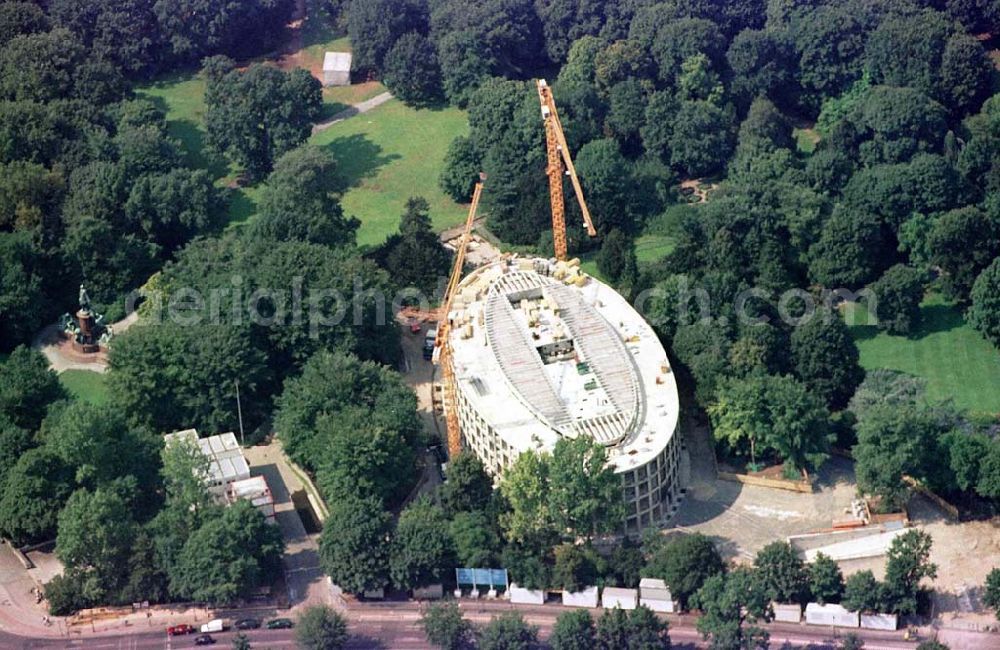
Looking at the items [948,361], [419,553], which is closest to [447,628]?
[419,553]

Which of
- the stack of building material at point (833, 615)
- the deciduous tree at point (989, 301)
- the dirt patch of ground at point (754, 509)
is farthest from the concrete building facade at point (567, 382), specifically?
the deciduous tree at point (989, 301)

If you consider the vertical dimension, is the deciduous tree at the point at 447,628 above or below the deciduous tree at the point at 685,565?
below

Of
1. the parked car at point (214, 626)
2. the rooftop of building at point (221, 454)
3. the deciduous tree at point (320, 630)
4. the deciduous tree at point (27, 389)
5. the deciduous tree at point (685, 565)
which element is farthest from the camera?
the deciduous tree at point (27, 389)

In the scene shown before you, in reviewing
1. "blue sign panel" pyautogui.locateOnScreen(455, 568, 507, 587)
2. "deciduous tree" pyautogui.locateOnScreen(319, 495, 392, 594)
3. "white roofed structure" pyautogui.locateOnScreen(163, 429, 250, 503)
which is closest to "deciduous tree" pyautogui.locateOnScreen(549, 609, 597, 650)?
"blue sign panel" pyautogui.locateOnScreen(455, 568, 507, 587)

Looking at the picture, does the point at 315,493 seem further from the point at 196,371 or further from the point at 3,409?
the point at 3,409

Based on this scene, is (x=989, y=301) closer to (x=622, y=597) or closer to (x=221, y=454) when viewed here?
→ (x=622, y=597)

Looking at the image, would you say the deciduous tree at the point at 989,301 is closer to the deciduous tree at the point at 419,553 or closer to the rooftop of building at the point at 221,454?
the deciduous tree at the point at 419,553

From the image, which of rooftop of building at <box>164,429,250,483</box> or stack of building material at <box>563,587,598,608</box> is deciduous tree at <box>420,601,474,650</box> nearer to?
stack of building material at <box>563,587,598,608</box>
